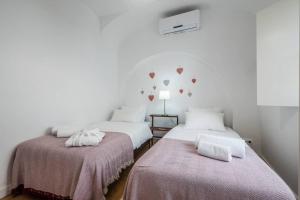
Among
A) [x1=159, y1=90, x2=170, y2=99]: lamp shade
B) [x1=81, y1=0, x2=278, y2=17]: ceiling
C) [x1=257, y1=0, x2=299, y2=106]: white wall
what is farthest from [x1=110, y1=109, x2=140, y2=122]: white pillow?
[x1=257, y1=0, x2=299, y2=106]: white wall

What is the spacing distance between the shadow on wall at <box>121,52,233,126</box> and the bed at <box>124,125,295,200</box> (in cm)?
165

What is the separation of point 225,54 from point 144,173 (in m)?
2.54

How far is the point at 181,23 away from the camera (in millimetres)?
2754

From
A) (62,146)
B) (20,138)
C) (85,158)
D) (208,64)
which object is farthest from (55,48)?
(208,64)

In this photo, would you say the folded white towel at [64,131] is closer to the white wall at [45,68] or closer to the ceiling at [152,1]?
the white wall at [45,68]

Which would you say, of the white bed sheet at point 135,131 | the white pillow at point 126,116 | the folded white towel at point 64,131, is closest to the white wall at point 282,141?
the white bed sheet at point 135,131

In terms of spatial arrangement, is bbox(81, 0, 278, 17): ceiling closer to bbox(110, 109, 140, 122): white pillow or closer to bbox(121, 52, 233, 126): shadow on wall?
bbox(121, 52, 233, 126): shadow on wall

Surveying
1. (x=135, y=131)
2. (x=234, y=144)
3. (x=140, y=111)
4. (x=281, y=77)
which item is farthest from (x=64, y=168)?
(x=281, y=77)

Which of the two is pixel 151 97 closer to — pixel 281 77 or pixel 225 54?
pixel 225 54

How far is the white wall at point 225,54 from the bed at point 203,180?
4.98 ft

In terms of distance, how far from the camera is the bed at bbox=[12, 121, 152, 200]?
138cm

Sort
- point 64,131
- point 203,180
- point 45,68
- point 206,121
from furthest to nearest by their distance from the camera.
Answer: point 206,121 < point 45,68 < point 64,131 < point 203,180

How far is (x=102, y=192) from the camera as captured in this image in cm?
144

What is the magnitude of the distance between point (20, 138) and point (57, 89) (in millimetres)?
788
